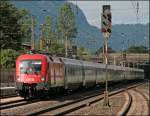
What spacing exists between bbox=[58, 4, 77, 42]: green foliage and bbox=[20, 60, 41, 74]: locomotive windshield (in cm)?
9488

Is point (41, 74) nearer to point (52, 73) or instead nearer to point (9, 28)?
point (52, 73)

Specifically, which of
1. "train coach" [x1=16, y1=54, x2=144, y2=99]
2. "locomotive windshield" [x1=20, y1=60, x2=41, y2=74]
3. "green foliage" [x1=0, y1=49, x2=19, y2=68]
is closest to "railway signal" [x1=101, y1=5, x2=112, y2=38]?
"train coach" [x1=16, y1=54, x2=144, y2=99]

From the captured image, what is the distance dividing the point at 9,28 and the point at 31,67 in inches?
2686

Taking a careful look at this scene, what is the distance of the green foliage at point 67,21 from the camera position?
130000 mm

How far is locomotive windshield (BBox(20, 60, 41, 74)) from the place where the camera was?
3384 centimetres

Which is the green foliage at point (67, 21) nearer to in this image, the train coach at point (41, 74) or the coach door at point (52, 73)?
the train coach at point (41, 74)

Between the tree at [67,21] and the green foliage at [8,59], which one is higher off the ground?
the tree at [67,21]

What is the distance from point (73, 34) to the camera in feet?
443

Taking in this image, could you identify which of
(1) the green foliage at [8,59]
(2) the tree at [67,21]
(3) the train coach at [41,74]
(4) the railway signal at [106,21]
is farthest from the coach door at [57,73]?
(2) the tree at [67,21]

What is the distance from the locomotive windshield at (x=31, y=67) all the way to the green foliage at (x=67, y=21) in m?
94.9

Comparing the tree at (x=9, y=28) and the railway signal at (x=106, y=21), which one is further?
the tree at (x=9, y=28)

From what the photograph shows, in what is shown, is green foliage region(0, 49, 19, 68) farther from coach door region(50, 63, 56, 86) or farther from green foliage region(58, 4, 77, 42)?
green foliage region(58, 4, 77, 42)

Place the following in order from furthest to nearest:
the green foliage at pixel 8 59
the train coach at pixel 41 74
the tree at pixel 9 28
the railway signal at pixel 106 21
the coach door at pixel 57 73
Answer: the tree at pixel 9 28, the green foliage at pixel 8 59, the coach door at pixel 57 73, the train coach at pixel 41 74, the railway signal at pixel 106 21

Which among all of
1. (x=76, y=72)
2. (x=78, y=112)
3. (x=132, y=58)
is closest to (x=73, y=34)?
(x=132, y=58)
